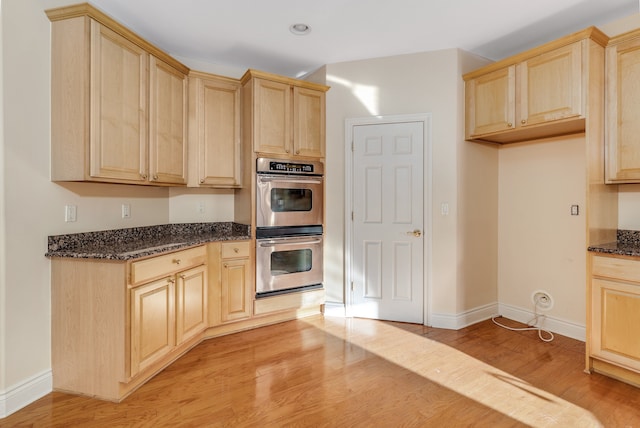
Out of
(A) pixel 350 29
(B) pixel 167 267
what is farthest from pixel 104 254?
(A) pixel 350 29

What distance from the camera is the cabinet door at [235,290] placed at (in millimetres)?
3096

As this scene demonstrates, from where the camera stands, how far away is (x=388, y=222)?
3453 millimetres

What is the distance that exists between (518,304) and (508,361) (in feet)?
3.63

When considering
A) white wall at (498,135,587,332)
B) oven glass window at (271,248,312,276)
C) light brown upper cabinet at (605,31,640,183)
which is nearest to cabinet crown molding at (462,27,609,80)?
light brown upper cabinet at (605,31,640,183)

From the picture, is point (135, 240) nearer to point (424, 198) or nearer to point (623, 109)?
point (424, 198)

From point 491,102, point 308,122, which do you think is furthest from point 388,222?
point 491,102

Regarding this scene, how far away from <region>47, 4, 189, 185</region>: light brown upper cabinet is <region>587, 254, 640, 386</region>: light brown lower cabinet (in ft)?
11.2

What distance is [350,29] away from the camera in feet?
9.52

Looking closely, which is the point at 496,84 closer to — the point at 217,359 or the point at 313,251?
the point at 313,251

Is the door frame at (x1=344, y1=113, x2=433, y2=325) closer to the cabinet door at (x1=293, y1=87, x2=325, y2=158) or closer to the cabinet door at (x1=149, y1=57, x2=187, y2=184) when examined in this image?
the cabinet door at (x1=293, y1=87, x2=325, y2=158)

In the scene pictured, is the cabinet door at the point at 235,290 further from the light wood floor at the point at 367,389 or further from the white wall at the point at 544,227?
the white wall at the point at 544,227

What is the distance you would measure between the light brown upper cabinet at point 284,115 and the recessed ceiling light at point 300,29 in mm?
474

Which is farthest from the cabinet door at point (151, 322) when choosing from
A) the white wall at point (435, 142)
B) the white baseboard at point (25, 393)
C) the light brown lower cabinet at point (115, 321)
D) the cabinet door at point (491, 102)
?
the cabinet door at point (491, 102)

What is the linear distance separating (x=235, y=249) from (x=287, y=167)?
0.95 m
